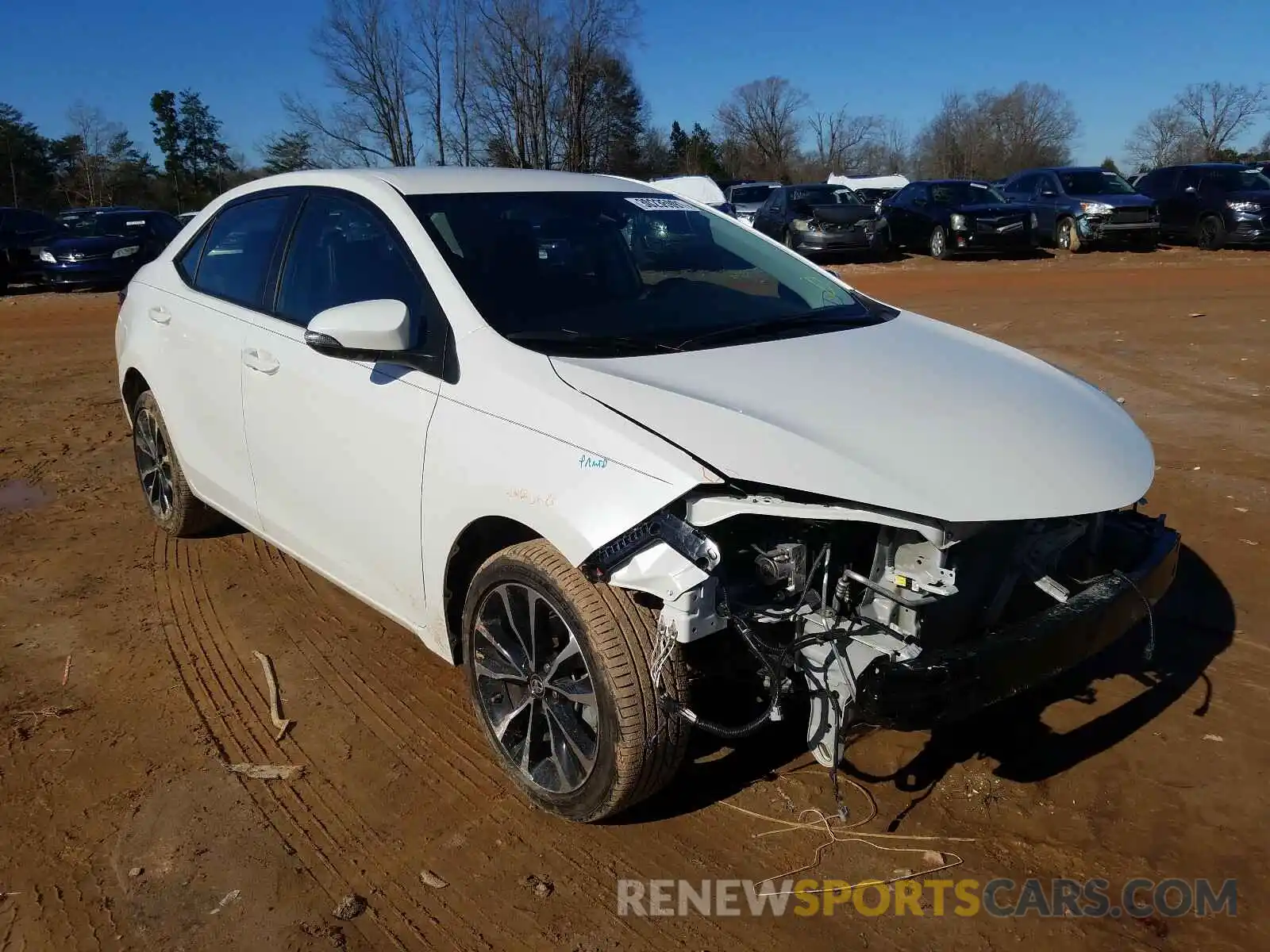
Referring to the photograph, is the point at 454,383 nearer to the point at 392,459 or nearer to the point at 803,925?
the point at 392,459

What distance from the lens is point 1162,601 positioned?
14.0ft

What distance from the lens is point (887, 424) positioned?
9.12 ft

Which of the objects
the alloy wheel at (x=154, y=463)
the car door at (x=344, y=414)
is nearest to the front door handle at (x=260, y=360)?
the car door at (x=344, y=414)

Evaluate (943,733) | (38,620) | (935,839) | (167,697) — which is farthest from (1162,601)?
(38,620)

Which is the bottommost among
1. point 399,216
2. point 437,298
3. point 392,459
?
point 392,459

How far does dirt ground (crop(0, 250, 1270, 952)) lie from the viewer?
8.65 feet

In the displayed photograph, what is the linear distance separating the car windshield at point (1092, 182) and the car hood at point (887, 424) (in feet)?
65.9

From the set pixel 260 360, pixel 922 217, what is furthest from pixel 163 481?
pixel 922 217

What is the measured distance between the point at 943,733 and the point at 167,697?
2.81 metres

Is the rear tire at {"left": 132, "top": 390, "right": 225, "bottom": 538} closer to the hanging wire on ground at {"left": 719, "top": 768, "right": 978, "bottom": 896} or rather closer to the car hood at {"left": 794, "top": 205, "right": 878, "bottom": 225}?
the hanging wire on ground at {"left": 719, "top": 768, "right": 978, "bottom": 896}

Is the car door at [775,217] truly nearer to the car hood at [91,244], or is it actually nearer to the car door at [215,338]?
the car hood at [91,244]

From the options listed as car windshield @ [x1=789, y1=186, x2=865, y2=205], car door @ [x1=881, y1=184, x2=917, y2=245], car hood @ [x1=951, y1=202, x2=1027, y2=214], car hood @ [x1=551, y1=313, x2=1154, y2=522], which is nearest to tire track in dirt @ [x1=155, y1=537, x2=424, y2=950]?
car hood @ [x1=551, y1=313, x2=1154, y2=522]

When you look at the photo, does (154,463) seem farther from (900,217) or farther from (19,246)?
(900,217)

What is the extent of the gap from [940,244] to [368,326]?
1996cm
